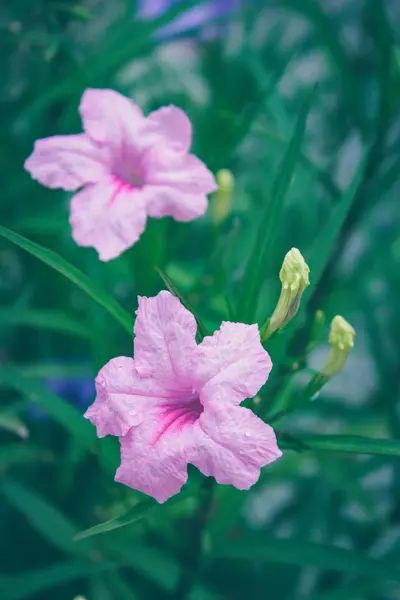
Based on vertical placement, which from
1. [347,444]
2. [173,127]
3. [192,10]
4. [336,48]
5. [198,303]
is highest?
[192,10]

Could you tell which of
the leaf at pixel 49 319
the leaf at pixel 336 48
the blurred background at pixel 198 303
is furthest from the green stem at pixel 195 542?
the leaf at pixel 336 48

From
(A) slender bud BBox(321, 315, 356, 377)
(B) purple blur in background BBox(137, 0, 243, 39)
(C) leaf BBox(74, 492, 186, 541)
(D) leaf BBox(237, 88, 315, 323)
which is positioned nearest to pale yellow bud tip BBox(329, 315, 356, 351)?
(A) slender bud BBox(321, 315, 356, 377)

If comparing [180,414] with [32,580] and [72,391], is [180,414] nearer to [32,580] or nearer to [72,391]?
[32,580]

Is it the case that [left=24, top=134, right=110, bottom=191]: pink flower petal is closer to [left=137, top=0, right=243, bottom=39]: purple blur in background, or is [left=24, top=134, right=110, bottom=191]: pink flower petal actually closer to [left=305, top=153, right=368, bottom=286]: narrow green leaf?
[left=305, top=153, right=368, bottom=286]: narrow green leaf

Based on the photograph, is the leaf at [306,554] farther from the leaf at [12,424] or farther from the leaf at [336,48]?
the leaf at [336,48]

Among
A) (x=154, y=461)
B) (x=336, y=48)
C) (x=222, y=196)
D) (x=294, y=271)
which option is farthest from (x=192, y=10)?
(x=154, y=461)

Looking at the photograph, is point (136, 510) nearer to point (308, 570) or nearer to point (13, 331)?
point (13, 331)

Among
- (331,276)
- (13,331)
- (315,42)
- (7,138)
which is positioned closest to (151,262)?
(331,276)
